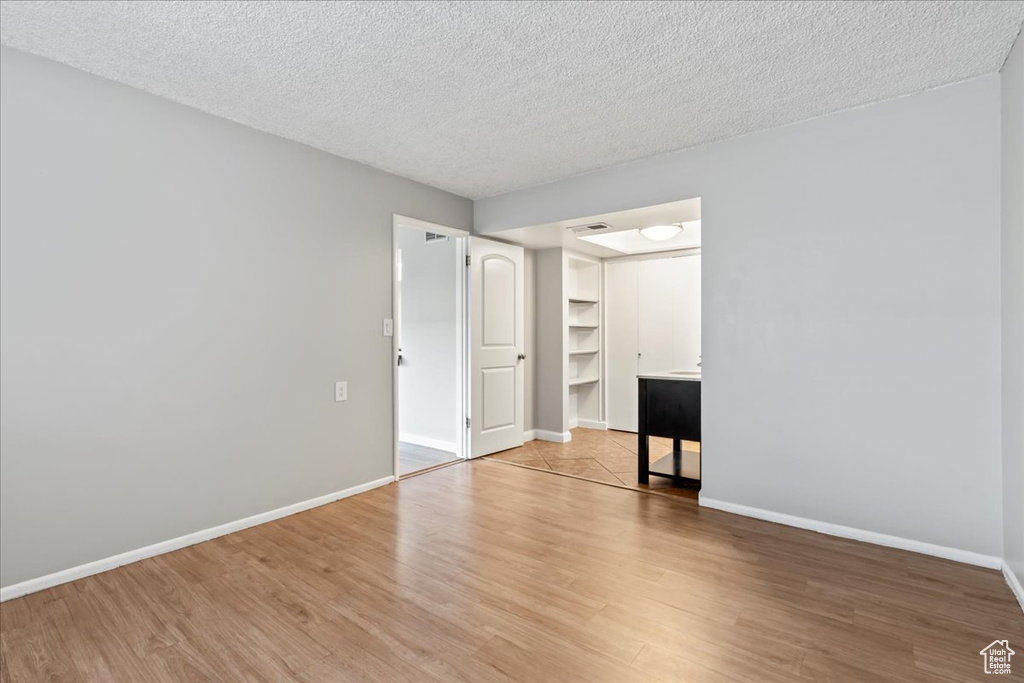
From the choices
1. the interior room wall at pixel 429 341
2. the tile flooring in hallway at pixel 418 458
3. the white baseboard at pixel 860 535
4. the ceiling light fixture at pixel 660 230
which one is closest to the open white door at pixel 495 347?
the interior room wall at pixel 429 341

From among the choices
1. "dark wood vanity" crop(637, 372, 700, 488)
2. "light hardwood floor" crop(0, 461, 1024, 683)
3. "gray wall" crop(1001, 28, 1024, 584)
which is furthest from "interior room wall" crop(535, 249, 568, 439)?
"gray wall" crop(1001, 28, 1024, 584)

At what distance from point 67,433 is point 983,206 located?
15.0ft

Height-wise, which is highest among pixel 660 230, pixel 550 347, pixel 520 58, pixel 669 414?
pixel 520 58

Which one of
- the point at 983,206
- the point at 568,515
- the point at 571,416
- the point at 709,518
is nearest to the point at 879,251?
the point at 983,206

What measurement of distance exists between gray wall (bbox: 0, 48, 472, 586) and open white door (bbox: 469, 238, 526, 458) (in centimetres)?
120

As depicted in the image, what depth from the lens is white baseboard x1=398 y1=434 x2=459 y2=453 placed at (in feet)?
16.2

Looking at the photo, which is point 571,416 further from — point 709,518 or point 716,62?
point 716,62

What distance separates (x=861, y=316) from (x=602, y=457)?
2544 millimetres

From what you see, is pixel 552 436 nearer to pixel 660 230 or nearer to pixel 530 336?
pixel 530 336

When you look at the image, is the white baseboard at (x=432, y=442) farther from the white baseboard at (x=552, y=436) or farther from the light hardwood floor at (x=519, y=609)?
the light hardwood floor at (x=519, y=609)

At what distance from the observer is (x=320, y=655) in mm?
1776

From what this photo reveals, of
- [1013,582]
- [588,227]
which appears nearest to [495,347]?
[588,227]

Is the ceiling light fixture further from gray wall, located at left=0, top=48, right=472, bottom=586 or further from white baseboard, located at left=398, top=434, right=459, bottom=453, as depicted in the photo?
white baseboard, located at left=398, top=434, right=459, bottom=453

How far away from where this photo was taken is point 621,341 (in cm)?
606
